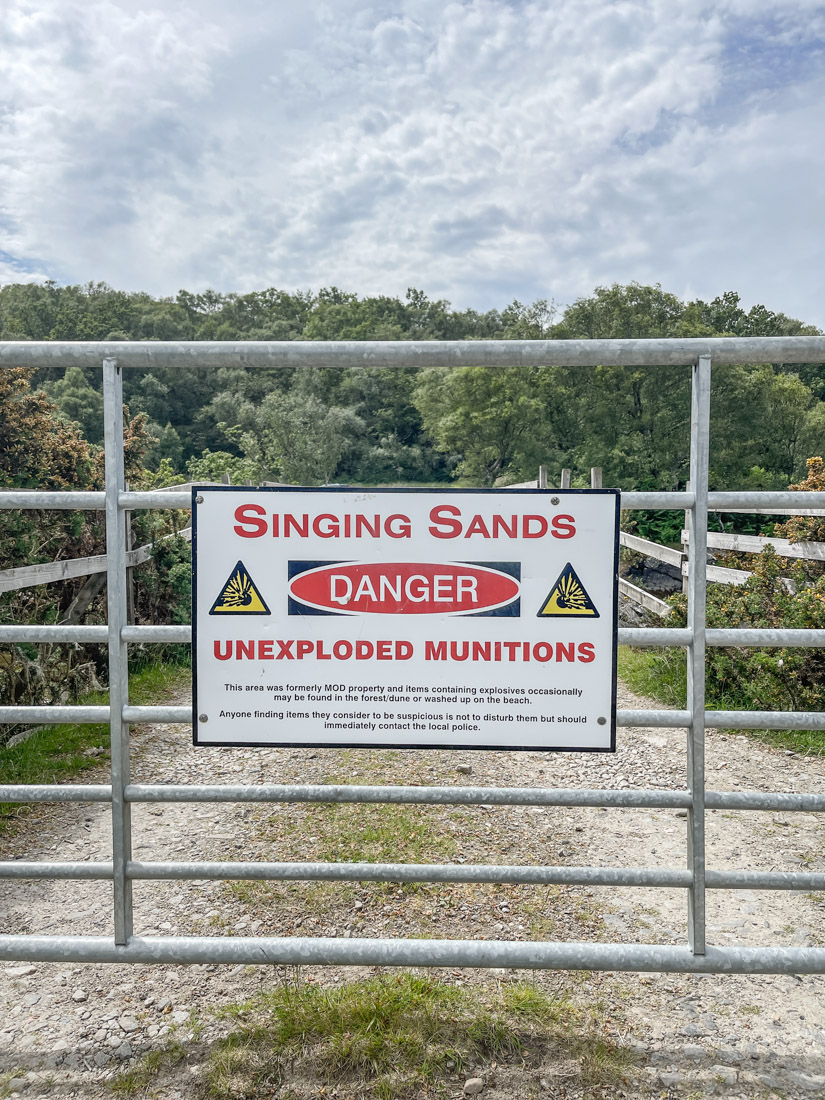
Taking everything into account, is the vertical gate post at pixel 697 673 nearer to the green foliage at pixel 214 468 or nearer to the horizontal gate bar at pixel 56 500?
the horizontal gate bar at pixel 56 500

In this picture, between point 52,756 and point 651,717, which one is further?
point 52,756

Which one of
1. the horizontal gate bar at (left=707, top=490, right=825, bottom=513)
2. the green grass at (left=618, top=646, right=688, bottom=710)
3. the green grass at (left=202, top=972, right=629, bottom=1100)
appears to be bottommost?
the green grass at (left=202, top=972, right=629, bottom=1100)

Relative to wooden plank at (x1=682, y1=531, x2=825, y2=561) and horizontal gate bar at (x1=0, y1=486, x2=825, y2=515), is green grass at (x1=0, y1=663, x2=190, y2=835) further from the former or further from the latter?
wooden plank at (x1=682, y1=531, x2=825, y2=561)

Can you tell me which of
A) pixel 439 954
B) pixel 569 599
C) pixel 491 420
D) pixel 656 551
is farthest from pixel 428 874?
pixel 491 420

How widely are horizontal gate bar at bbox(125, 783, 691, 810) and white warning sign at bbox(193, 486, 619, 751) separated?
13 cm

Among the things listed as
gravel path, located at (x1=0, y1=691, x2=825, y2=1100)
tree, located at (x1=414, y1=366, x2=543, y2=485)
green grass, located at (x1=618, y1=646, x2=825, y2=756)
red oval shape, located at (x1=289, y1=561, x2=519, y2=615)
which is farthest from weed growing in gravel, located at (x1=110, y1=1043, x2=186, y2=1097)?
tree, located at (x1=414, y1=366, x2=543, y2=485)

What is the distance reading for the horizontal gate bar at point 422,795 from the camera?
6.81 ft

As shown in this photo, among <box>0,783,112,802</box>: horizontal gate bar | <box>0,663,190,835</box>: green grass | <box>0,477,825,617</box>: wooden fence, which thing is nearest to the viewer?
<box>0,783,112,802</box>: horizontal gate bar

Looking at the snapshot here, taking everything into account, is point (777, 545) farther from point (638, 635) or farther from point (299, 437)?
point (299, 437)

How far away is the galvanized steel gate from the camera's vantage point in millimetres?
2072

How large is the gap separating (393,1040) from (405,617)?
4.16ft

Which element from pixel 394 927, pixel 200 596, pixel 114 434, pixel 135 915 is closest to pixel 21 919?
pixel 135 915

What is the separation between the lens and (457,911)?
3014mm

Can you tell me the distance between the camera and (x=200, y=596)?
2.17 m
